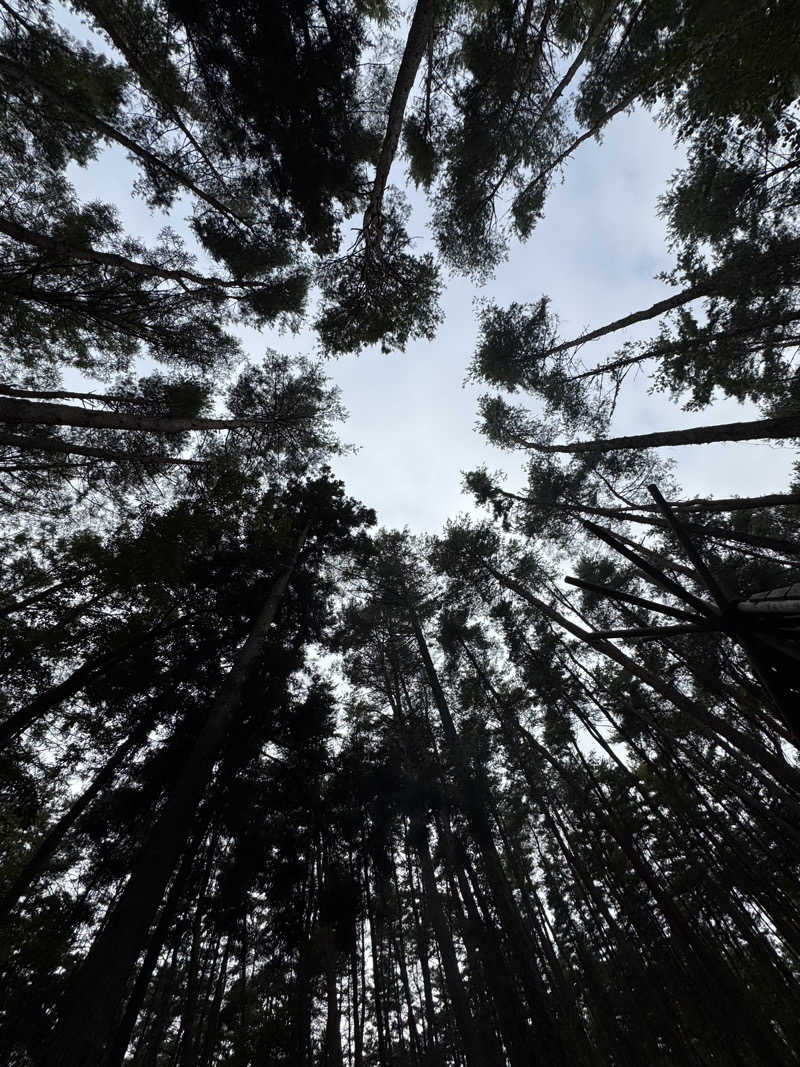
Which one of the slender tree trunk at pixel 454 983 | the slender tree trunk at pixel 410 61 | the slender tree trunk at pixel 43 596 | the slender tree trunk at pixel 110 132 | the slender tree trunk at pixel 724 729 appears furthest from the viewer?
the slender tree trunk at pixel 454 983

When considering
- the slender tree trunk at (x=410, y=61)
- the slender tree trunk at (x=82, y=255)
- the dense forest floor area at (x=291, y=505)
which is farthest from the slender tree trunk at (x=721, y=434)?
the slender tree trunk at (x=82, y=255)

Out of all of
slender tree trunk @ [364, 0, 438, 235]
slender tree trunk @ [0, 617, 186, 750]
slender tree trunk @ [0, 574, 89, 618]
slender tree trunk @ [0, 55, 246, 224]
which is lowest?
slender tree trunk @ [0, 617, 186, 750]

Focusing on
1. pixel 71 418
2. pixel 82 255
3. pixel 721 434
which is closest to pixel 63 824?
pixel 71 418

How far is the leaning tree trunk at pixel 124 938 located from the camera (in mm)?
3295

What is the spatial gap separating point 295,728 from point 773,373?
1266cm

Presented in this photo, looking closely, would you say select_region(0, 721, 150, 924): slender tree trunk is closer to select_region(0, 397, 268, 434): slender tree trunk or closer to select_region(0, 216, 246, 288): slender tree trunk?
select_region(0, 397, 268, 434): slender tree trunk

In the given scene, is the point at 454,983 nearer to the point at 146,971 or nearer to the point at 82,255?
the point at 146,971

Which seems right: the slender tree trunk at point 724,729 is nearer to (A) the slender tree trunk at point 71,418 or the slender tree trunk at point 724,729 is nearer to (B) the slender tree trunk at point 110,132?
(A) the slender tree trunk at point 71,418

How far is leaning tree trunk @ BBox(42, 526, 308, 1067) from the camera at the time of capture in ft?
10.8

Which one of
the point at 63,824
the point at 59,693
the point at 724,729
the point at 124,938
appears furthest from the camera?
the point at 63,824

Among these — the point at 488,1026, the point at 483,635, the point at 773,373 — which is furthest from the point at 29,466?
the point at 488,1026

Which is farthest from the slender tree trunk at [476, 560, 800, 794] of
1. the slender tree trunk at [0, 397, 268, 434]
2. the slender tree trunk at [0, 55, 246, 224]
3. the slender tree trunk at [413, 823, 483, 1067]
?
the slender tree trunk at [0, 55, 246, 224]

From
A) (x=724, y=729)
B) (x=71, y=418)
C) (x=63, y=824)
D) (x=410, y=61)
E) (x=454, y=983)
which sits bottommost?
(x=454, y=983)

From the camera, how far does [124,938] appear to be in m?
3.84
